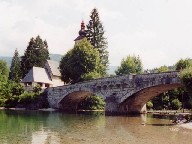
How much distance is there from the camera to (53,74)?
301ft

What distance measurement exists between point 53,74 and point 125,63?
1896cm

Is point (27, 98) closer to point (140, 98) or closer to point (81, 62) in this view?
point (81, 62)

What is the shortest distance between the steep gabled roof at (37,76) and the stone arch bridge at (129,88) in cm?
1839

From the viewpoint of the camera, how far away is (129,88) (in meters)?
54.2

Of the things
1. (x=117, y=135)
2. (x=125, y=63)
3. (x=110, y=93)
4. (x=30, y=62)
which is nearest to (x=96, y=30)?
(x=125, y=63)

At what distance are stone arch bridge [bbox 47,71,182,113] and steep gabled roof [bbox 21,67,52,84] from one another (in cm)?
1839

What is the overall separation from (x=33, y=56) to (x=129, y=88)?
52565 millimetres

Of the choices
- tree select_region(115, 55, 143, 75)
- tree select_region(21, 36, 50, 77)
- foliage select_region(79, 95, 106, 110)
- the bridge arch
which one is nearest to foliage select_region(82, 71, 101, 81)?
foliage select_region(79, 95, 106, 110)

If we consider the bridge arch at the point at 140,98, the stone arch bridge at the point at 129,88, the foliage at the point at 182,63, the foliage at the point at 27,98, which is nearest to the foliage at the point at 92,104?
the stone arch bridge at the point at 129,88

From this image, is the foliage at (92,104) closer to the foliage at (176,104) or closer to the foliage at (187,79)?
the foliage at (176,104)

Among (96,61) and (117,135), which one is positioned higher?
(96,61)

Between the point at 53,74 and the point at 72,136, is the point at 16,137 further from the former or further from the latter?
the point at 53,74

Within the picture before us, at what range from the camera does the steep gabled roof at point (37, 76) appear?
83.3 metres

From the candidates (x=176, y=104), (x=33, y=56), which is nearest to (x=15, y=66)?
(x=33, y=56)
